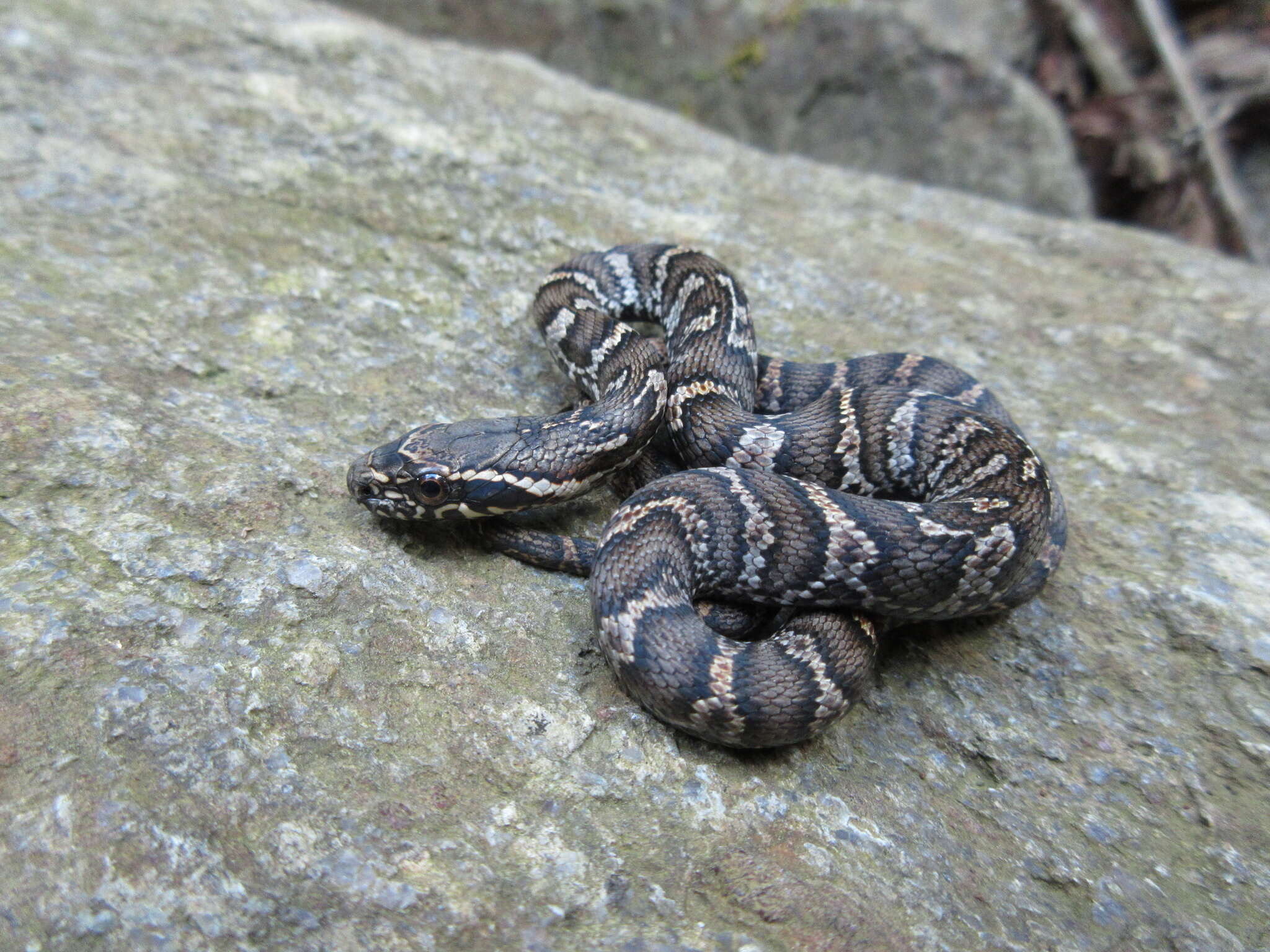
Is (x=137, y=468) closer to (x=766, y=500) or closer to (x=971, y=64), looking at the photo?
(x=766, y=500)

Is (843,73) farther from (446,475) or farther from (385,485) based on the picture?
(385,485)

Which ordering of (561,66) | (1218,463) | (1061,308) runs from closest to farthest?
(1218,463) → (1061,308) → (561,66)

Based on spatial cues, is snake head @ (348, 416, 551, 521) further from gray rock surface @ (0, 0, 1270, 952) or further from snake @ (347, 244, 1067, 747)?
gray rock surface @ (0, 0, 1270, 952)

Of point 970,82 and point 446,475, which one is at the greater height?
point 970,82

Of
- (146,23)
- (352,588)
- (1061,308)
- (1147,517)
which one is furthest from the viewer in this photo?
(146,23)

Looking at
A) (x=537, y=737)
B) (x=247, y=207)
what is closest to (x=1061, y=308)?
(x=537, y=737)

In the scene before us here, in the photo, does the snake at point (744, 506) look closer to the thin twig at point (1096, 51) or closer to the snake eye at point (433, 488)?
the snake eye at point (433, 488)

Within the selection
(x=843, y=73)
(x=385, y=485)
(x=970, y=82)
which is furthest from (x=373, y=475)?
(x=970, y=82)
